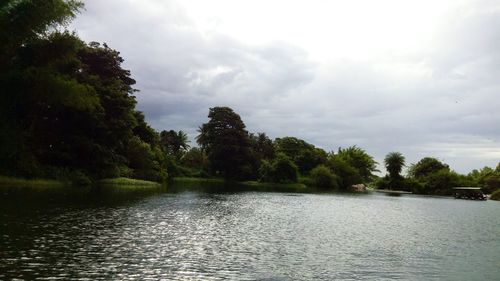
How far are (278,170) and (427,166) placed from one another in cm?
5835

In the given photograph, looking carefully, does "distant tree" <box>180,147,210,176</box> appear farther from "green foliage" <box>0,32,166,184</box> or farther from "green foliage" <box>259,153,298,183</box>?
"green foliage" <box>0,32,166,184</box>

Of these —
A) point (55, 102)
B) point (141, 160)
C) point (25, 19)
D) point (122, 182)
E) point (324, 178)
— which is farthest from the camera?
point (324, 178)

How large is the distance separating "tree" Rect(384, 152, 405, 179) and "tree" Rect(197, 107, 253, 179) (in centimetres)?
5004

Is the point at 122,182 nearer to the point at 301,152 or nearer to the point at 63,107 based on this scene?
the point at 63,107

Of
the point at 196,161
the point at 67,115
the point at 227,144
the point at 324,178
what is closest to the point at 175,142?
the point at 196,161

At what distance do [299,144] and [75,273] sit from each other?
149299 millimetres

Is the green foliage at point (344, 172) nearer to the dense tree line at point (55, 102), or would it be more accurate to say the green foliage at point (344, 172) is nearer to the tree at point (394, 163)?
the tree at point (394, 163)

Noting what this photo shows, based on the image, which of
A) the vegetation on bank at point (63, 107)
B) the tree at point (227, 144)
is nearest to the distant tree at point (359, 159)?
the tree at point (227, 144)

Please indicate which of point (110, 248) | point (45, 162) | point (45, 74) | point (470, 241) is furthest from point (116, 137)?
point (470, 241)

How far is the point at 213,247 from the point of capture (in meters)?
23.1

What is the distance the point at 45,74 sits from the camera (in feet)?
150

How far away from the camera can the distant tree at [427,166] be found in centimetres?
15112

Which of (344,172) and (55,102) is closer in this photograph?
(55,102)

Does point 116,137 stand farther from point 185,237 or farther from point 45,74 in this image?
point 185,237
